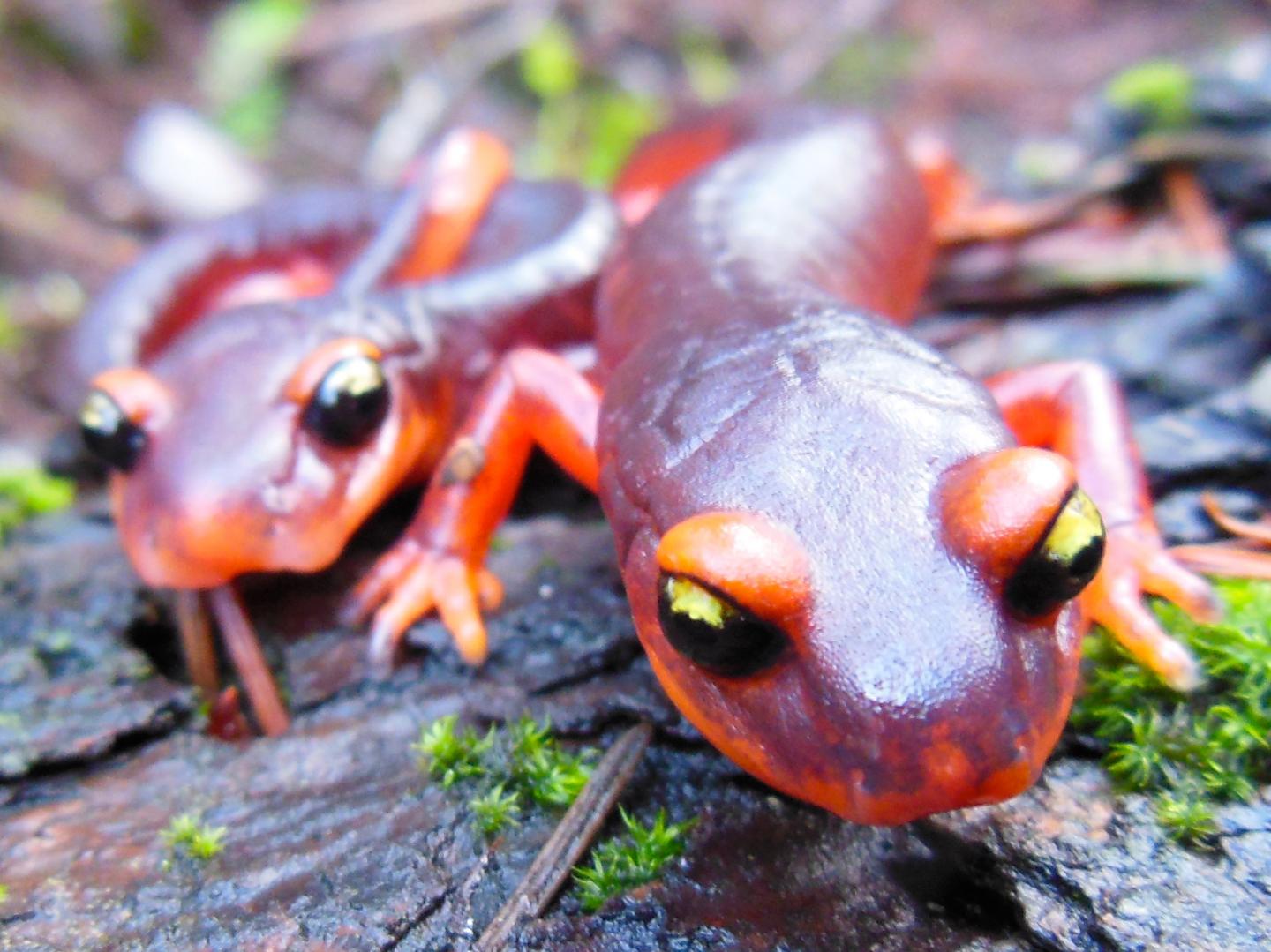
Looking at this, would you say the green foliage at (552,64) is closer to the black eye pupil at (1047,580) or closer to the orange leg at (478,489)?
the orange leg at (478,489)

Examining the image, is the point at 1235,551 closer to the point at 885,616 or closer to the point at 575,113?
the point at 885,616

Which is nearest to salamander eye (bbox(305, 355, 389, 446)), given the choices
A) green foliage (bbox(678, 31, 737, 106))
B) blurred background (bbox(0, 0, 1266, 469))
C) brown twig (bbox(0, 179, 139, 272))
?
blurred background (bbox(0, 0, 1266, 469))

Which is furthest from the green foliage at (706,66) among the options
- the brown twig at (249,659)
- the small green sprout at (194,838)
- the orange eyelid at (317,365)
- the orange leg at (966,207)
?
the small green sprout at (194,838)

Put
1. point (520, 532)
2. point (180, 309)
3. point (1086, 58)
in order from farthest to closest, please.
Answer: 1. point (1086, 58)
2. point (180, 309)
3. point (520, 532)

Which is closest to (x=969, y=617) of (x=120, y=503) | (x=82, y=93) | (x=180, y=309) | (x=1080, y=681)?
(x=1080, y=681)

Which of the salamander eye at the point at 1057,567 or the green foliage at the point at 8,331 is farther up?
the green foliage at the point at 8,331

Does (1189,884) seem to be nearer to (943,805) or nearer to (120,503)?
(943,805)
